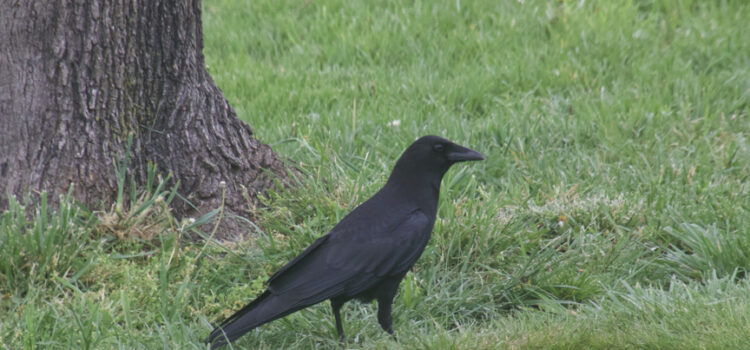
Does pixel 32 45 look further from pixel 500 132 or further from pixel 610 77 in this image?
pixel 610 77

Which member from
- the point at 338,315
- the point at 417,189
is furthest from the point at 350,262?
the point at 417,189

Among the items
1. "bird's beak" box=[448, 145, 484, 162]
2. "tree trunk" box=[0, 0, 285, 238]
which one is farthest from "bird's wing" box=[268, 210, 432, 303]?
"tree trunk" box=[0, 0, 285, 238]

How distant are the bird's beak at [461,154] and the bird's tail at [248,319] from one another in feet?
3.19

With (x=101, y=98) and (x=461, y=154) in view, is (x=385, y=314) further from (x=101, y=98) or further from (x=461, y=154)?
(x=101, y=98)

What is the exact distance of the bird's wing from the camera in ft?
10.9

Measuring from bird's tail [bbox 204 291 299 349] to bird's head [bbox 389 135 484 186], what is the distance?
2.72ft

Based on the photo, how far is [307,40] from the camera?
271 inches

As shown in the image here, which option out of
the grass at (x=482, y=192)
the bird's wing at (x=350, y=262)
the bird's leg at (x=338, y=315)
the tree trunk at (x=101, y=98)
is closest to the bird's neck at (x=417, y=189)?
the bird's wing at (x=350, y=262)

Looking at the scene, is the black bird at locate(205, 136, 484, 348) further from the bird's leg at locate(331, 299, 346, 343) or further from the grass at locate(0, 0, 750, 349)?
the grass at locate(0, 0, 750, 349)

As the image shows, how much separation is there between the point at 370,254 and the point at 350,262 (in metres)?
0.09

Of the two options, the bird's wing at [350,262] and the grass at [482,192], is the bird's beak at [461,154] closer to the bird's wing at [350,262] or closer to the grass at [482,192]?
the bird's wing at [350,262]

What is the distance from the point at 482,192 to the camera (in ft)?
14.5

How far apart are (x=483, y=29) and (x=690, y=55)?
5.24ft

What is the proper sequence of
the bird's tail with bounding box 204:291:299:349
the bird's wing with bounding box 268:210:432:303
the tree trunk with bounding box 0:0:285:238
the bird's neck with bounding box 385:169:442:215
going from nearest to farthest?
the bird's tail with bounding box 204:291:299:349 → the bird's wing with bounding box 268:210:432:303 → the bird's neck with bounding box 385:169:442:215 → the tree trunk with bounding box 0:0:285:238
